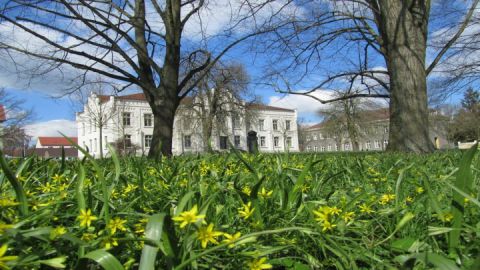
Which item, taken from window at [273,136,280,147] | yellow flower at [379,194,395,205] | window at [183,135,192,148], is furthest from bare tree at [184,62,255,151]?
yellow flower at [379,194,395,205]

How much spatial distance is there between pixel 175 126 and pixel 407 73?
146 ft

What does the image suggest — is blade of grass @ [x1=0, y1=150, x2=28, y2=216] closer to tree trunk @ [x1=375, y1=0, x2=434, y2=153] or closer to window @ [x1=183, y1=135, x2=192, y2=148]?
tree trunk @ [x1=375, y1=0, x2=434, y2=153]

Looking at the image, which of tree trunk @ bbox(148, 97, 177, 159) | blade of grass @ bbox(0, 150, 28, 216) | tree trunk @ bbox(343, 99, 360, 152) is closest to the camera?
blade of grass @ bbox(0, 150, 28, 216)

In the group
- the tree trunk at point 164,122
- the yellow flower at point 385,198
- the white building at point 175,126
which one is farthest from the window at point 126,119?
the yellow flower at point 385,198

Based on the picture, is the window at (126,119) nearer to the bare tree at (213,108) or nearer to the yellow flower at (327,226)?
the bare tree at (213,108)

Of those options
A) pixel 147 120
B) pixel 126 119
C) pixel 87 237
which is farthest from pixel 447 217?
pixel 147 120

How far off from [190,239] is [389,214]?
30.0 inches

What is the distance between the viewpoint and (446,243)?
1.12 m

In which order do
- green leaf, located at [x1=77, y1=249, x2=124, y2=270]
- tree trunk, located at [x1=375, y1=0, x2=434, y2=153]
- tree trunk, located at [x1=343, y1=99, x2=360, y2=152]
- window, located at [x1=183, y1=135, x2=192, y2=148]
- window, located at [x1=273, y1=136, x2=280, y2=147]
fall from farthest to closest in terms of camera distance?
window, located at [x1=273, y1=136, x2=280, y2=147], window, located at [x1=183, y1=135, x2=192, y2=148], tree trunk, located at [x1=343, y1=99, x2=360, y2=152], tree trunk, located at [x1=375, y1=0, x2=434, y2=153], green leaf, located at [x1=77, y1=249, x2=124, y2=270]

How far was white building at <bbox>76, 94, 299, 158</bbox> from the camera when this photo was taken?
4514 centimetres

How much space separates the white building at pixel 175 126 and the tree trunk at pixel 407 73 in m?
31.2

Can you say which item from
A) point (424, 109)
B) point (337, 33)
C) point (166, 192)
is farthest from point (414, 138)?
point (166, 192)

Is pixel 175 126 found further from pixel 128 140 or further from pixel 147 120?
pixel 147 120

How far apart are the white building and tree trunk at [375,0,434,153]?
31.2 m
